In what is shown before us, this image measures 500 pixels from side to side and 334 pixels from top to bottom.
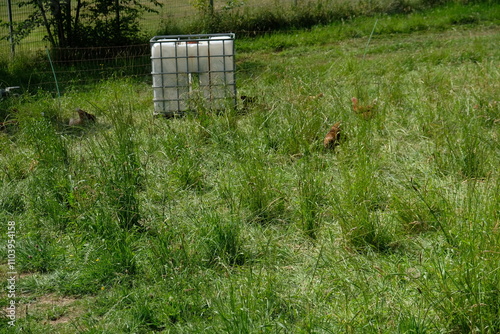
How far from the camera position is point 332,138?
5.48 metres

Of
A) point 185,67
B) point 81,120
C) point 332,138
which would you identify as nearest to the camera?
point 332,138

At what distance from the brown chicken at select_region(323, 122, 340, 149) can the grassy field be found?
57 millimetres

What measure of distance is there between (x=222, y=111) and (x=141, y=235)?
8.78 feet

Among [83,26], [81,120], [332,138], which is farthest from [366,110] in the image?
[83,26]

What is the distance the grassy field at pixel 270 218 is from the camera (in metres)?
3.09

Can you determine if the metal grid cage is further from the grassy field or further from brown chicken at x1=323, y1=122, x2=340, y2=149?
brown chicken at x1=323, y1=122, x2=340, y2=149

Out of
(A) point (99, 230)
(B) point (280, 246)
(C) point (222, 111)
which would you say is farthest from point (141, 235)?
(C) point (222, 111)

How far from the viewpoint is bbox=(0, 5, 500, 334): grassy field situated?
10.1ft

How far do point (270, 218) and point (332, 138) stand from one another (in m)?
1.43

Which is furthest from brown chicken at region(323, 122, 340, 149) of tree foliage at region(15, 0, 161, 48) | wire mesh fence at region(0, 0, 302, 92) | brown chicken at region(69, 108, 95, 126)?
tree foliage at region(15, 0, 161, 48)

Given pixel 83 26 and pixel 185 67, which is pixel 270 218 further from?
pixel 83 26

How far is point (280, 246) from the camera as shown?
392 cm

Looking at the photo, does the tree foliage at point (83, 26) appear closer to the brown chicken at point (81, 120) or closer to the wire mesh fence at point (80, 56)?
the wire mesh fence at point (80, 56)

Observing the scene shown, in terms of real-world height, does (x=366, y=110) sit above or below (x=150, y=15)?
below
